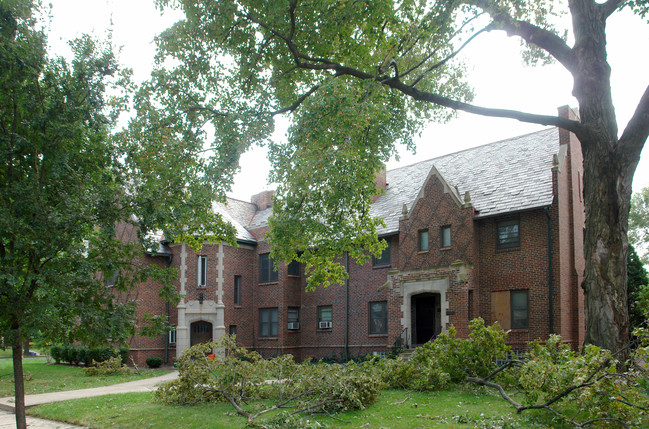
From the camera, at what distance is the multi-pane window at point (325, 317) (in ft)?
90.6

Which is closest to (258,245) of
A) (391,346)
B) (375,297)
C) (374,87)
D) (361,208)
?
(375,297)

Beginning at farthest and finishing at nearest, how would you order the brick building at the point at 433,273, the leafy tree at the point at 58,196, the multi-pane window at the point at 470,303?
the multi-pane window at the point at 470,303 < the brick building at the point at 433,273 < the leafy tree at the point at 58,196

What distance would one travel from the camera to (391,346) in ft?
74.9

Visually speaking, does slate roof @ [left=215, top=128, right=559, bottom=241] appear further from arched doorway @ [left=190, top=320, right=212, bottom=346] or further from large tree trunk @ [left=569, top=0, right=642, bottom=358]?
large tree trunk @ [left=569, top=0, right=642, bottom=358]

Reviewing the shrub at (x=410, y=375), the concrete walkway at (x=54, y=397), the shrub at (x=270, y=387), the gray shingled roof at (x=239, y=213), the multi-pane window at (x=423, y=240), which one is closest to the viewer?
the shrub at (x=270, y=387)

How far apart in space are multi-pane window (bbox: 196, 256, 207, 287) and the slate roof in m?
2.30

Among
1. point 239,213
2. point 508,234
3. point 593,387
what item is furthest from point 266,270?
point 593,387

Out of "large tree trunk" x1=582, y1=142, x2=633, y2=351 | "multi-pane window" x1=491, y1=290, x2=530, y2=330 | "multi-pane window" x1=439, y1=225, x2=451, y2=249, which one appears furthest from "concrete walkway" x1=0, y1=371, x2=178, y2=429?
"multi-pane window" x1=491, y1=290, x2=530, y2=330

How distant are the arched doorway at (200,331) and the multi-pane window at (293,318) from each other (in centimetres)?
407

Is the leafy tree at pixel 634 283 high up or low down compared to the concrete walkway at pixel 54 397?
up

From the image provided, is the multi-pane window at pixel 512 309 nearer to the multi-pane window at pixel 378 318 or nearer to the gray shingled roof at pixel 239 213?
the multi-pane window at pixel 378 318

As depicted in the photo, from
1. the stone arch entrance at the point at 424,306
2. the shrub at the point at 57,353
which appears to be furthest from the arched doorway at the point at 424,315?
the shrub at the point at 57,353

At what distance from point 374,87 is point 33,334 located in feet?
29.4

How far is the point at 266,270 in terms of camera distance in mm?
29609
